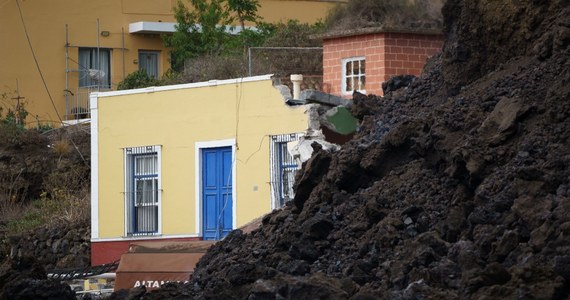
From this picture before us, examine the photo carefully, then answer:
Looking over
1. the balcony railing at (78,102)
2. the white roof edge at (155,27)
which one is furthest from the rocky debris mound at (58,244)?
the white roof edge at (155,27)

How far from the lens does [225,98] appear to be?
26.4m

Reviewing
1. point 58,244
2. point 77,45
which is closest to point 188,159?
point 58,244

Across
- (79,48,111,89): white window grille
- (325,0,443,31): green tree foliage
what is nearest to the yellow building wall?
(325,0,443,31): green tree foliage

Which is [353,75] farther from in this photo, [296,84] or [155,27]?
[155,27]

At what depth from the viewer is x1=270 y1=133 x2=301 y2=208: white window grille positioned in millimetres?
24984

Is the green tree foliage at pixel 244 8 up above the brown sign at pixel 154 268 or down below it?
above

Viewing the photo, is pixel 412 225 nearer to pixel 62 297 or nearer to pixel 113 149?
pixel 62 297

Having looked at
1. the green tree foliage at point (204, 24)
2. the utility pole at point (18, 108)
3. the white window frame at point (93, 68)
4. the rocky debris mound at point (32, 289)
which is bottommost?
the rocky debris mound at point (32, 289)

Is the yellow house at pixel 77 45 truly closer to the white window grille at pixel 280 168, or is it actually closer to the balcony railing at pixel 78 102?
the balcony railing at pixel 78 102

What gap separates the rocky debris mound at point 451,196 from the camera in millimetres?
10562

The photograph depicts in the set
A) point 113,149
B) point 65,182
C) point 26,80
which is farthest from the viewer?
point 26,80

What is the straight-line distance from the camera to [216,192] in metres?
26.8

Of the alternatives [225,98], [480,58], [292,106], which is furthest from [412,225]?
[225,98]

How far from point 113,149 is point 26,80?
31.3 feet
